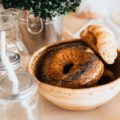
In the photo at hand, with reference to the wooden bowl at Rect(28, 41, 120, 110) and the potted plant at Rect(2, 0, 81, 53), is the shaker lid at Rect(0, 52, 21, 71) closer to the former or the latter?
the wooden bowl at Rect(28, 41, 120, 110)

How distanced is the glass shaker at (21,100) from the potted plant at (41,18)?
0.77 ft

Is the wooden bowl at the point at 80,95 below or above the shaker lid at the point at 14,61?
below

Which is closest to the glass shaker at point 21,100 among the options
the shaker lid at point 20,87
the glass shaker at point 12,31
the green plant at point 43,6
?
the shaker lid at point 20,87

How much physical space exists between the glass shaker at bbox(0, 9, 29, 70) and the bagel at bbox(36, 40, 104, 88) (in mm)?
59

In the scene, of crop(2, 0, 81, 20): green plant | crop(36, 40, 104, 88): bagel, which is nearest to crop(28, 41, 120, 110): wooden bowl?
crop(36, 40, 104, 88): bagel

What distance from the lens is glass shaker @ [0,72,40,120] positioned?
0.42 metres

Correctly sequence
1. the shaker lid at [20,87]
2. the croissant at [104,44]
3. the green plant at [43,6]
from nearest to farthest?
1. the shaker lid at [20,87]
2. the croissant at [104,44]
3. the green plant at [43,6]

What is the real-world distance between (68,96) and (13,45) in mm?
212

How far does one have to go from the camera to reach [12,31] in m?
0.58

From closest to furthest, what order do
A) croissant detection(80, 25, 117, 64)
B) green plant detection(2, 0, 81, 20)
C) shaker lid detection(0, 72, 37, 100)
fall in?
shaker lid detection(0, 72, 37, 100) → croissant detection(80, 25, 117, 64) → green plant detection(2, 0, 81, 20)

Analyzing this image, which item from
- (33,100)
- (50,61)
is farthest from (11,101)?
(50,61)

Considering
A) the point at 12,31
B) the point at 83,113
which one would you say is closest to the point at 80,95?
the point at 83,113

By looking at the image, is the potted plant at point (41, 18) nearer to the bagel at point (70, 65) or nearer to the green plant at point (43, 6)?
the green plant at point (43, 6)

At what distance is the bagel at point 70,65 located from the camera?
492mm
